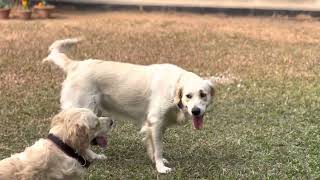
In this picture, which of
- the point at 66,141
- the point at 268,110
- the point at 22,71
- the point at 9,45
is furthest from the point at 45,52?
the point at 66,141

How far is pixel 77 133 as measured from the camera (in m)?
4.07

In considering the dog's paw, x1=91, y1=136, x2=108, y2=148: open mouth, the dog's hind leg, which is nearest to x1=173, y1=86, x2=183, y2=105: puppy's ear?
the dog's hind leg

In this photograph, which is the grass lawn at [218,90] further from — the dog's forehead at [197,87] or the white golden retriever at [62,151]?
the white golden retriever at [62,151]

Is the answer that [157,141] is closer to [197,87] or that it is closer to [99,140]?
[197,87]

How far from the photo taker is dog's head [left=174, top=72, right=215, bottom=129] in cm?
496

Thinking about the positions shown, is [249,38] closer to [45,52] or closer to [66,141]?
[45,52]

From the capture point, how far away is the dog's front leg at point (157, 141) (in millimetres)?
5317

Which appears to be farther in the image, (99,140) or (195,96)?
(195,96)

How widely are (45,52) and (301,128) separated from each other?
16.2 ft

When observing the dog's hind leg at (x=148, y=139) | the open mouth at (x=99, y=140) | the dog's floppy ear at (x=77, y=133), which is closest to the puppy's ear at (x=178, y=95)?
the dog's hind leg at (x=148, y=139)

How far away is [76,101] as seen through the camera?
5363 millimetres

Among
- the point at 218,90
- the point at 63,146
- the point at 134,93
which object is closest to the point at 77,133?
the point at 63,146

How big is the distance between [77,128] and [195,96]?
1.26m

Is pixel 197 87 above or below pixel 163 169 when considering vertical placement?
above
